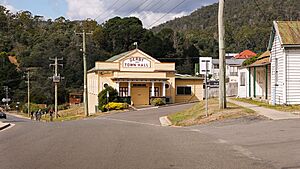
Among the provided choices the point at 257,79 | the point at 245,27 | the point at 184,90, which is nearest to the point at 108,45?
the point at 245,27

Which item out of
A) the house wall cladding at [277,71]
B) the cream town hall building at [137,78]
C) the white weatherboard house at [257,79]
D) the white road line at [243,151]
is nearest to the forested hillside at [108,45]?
the cream town hall building at [137,78]

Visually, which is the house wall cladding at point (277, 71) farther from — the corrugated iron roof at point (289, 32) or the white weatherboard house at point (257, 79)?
the white weatherboard house at point (257, 79)

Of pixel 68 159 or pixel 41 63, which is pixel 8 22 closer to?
pixel 41 63

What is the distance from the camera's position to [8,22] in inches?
5502

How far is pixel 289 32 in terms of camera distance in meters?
28.9

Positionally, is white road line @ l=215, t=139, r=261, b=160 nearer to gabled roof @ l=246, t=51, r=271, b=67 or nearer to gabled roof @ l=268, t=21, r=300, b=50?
gabled roof @ l=268, t=21, r=300, b=50

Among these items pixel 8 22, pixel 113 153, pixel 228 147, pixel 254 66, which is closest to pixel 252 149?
pixel 228 147

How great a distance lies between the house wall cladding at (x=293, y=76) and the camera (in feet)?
92.1

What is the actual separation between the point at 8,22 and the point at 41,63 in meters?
45.9

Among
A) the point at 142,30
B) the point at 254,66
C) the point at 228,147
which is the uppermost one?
the point at 142,30

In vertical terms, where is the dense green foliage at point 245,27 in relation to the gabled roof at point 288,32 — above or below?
above

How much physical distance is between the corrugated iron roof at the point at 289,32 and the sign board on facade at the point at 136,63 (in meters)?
31.2

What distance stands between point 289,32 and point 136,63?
32.2 meters

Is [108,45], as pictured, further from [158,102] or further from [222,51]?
[222,51]
